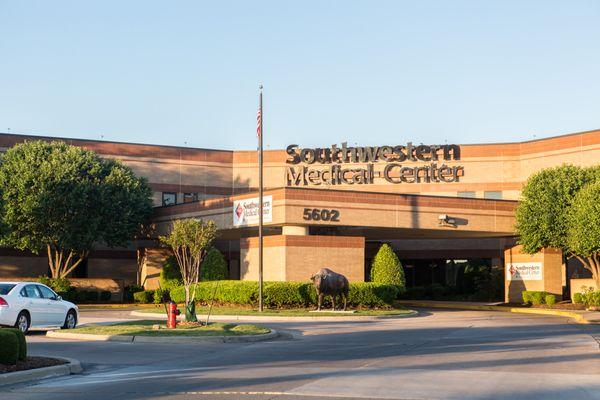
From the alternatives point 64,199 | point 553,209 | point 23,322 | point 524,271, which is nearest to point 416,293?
point 524,271

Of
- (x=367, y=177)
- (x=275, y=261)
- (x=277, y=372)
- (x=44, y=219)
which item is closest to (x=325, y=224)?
(x=275, y=261)

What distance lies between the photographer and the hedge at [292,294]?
4194cm

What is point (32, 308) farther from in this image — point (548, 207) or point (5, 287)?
point (548, 207)

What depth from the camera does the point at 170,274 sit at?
52.7 m

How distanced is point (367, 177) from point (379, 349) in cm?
4350

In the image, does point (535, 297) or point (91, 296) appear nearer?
point (535, 297)

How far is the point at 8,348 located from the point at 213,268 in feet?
109

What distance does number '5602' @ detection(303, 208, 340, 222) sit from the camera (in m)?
45.0

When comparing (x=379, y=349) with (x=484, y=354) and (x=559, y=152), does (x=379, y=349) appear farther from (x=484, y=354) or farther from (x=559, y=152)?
(x=559, y=152)

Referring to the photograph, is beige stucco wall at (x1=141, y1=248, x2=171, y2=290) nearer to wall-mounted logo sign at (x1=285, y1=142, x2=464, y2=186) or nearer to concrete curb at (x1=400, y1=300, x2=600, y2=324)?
wall-mounted logo sign at (x1=285, y1=142, x2=464, y2=186)

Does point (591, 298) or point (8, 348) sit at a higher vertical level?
point (591, 298)

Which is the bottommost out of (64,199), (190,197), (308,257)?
(308,257)

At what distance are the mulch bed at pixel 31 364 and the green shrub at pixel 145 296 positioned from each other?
35.8 m

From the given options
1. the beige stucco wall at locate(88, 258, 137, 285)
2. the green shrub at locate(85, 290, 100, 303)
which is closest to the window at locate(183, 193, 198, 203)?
the beige stucco wall at locate(88, 258, 137, 285)
